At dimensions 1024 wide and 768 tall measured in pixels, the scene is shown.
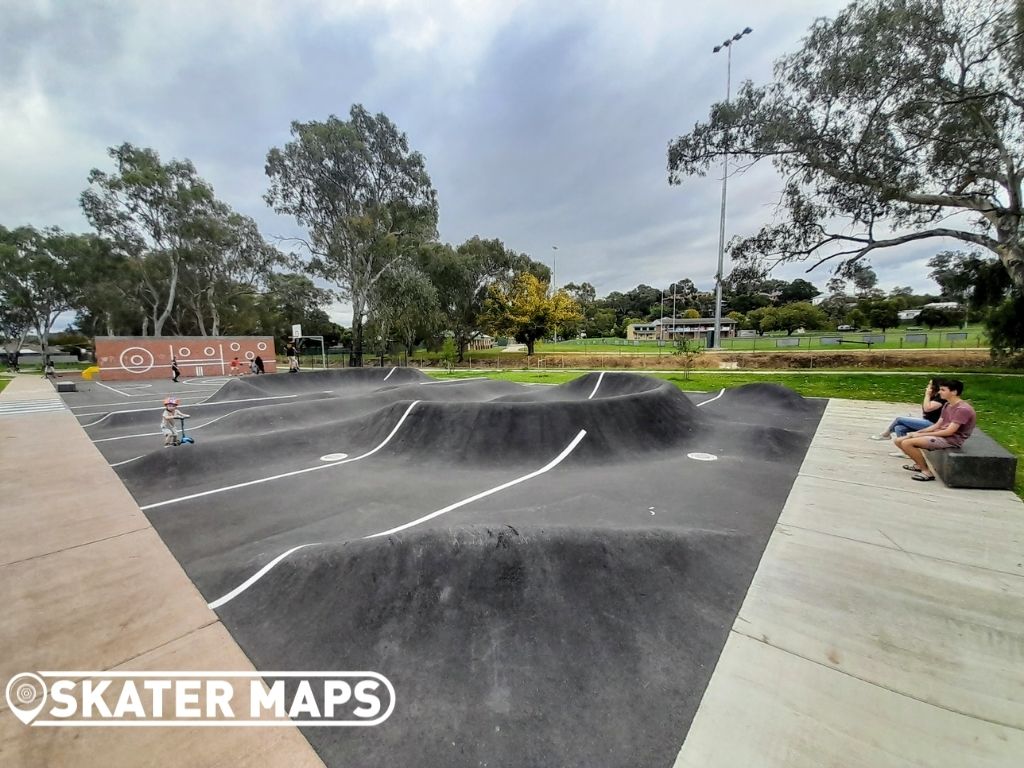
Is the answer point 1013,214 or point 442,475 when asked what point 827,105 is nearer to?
point 1013,214

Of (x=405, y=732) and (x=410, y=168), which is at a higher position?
(x=410, y=168)

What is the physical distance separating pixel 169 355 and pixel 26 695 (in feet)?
109

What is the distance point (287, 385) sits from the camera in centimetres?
1920

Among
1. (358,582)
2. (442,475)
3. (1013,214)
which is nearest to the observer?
(358,582)

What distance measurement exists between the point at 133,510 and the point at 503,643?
18.8 ft

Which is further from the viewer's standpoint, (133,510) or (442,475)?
(442,475)

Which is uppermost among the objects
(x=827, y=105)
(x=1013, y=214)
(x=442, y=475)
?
(x=827, y=105)

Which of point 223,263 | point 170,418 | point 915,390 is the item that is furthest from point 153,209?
point 915,390

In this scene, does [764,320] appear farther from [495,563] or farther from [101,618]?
[101,618]

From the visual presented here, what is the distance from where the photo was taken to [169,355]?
28203mm

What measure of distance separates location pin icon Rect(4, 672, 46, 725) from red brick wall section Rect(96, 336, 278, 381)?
32.3 metres

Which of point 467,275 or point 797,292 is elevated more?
point 797,292

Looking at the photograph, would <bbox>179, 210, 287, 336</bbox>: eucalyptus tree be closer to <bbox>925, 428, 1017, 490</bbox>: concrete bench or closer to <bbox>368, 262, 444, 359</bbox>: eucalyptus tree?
<bbox>368, 262, 444, 359</bbox>: eucalyptus tree

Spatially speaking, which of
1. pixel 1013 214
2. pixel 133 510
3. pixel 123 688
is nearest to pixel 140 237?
pixel 133 510
